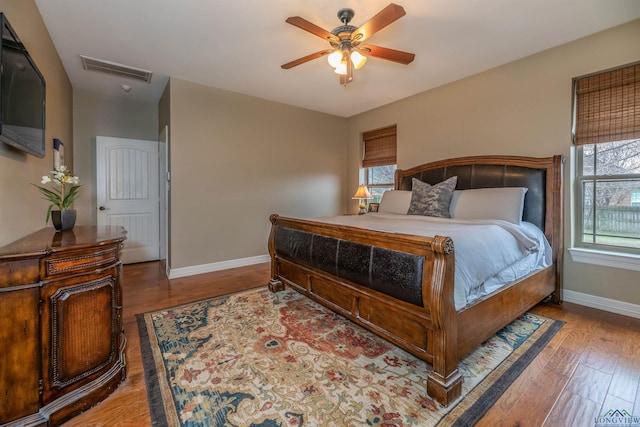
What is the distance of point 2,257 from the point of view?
3.84 ft

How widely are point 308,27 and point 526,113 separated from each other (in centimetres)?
258

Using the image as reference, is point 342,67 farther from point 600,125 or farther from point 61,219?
point 600,125

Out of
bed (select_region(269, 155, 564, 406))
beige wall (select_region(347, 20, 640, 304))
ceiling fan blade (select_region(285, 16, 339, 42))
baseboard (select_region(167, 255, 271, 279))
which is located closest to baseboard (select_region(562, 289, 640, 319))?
beige wall (select_region(347, 20, 640, 304))

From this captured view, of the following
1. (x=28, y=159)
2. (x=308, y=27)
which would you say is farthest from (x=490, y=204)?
(x=28, y=159)

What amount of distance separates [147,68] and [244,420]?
3.77 meters

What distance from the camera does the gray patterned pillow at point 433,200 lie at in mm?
3119

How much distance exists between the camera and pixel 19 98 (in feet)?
5.27

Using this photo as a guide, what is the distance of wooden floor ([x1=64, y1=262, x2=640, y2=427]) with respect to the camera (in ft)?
4.58

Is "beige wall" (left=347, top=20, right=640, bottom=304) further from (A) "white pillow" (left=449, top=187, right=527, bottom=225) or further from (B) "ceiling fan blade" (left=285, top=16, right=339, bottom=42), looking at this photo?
(B) "ceiling fan blade" (left=285, top=16, right=339, bottom=42)

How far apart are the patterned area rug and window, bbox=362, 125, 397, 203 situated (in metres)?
2.94

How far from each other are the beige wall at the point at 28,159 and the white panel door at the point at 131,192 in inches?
44.6

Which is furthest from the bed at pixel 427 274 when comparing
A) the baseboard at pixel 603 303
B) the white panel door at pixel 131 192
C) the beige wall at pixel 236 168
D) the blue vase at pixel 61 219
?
the white panel door at pixel 131 192

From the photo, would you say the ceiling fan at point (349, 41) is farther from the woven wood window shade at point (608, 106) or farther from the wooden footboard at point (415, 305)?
the woven wood window shade at point (608, 106)

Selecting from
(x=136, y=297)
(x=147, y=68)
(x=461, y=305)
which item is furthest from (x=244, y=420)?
(x=147, y=68)
